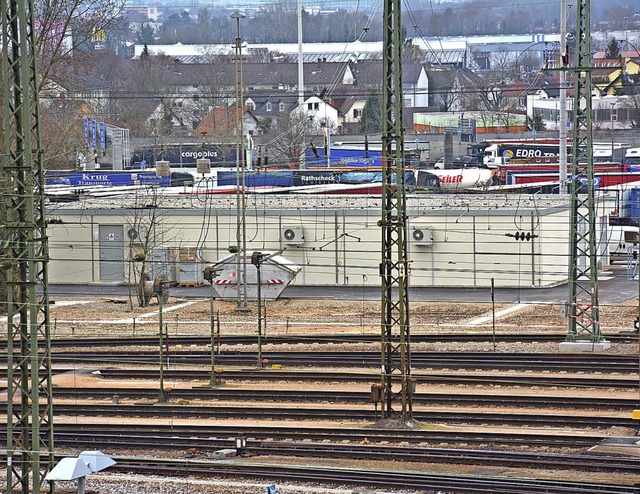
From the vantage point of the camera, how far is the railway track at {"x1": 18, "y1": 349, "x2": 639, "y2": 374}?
2341 centimetres

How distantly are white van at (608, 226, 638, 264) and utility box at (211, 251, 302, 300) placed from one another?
13.2 m

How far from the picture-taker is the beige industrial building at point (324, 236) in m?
36.1

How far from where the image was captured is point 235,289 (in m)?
35.2

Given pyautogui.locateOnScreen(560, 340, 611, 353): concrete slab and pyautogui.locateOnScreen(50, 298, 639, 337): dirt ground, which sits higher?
pyautogui.locateOnScreen(560, 340, 611, 353): concrete slab

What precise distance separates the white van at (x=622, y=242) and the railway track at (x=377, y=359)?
17953 millimetres

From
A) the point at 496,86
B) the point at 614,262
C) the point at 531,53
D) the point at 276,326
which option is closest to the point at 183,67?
the point at 496,86

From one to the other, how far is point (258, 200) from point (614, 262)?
1349 cm

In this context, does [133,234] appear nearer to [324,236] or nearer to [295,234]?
[295,234]

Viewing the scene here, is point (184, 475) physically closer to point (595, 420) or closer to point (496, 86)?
point (595, 420)

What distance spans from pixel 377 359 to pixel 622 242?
20223 millimetres

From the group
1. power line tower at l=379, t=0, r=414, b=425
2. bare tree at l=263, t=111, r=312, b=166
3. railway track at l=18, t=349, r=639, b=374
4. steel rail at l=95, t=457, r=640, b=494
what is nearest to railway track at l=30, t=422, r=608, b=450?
power line tower at l=379, t=0, r=414, b=425

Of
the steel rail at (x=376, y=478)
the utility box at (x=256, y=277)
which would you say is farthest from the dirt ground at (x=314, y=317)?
the steel rail at (x=376, y=478)

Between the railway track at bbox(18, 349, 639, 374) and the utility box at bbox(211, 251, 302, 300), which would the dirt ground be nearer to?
the utility box at bbox(211, 251, 302, 300)

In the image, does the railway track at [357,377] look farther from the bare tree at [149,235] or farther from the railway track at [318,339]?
the bare tree at [149,235]
